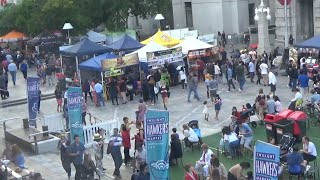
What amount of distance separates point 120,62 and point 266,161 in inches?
702

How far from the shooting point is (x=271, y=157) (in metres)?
12.6

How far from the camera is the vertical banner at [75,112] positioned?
65.9 ft

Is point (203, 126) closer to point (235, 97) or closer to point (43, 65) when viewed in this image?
point (235, 97)

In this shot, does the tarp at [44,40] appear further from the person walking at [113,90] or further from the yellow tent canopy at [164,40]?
the person walking at [113,90]

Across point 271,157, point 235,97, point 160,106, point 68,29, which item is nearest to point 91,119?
point 160,106

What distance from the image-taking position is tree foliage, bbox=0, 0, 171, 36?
4488 centimetres

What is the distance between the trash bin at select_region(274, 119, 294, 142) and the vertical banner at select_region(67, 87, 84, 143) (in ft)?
21.1

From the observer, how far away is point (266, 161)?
1264 centimetres

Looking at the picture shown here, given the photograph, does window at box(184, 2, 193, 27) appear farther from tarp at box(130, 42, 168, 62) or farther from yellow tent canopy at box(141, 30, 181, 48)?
→ tarp at box(130, 42, 168, 62)

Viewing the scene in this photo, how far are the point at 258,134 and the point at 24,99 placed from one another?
15.1 m

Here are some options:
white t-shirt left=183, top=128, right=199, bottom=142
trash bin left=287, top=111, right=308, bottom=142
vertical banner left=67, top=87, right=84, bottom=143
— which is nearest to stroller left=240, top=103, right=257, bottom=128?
white t-shirt left=183, top=128, right=199, bottom=142

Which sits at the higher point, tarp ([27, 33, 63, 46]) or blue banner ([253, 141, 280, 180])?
tarp ([27, 33, 63, 46])

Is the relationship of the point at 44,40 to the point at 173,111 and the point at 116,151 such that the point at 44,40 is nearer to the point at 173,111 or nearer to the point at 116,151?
the point at 173,111

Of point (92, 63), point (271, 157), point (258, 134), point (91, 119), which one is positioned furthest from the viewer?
point (92, 63)
